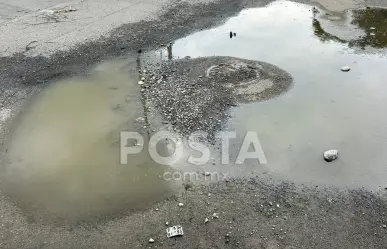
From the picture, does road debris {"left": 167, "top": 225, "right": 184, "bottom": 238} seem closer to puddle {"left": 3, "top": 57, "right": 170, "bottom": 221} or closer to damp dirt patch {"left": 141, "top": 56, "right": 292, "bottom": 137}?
puddle {"left": 3, "top": 57, "right": 170, "bottom": 221}

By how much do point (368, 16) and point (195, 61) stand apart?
4910mm

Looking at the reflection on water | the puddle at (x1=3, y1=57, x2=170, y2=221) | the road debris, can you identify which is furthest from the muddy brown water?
the road debris

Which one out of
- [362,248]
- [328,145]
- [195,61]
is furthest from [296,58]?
[362,248]

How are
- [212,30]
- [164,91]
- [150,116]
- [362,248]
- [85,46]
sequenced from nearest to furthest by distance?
[362,248] < [150,116] < [164,91] < [85,46] < [212,30]

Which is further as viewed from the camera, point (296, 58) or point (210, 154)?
point (296, 58)

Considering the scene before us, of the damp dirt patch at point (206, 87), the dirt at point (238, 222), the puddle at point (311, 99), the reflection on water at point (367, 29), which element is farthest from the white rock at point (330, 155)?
the reflection on water at point (367, 29)

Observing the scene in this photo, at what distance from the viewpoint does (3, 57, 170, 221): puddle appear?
5.08 metres

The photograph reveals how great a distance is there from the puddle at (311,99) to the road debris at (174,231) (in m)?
1.26

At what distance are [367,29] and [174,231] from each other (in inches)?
281

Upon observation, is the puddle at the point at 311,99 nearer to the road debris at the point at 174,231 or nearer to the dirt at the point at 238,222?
the dirt at the point at 238,222

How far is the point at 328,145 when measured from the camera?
5.88m

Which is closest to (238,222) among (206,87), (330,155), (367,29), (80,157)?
(330,155)

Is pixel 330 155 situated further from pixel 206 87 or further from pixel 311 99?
pixel 206 87

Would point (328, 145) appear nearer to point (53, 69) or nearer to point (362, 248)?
point (362, 248)
